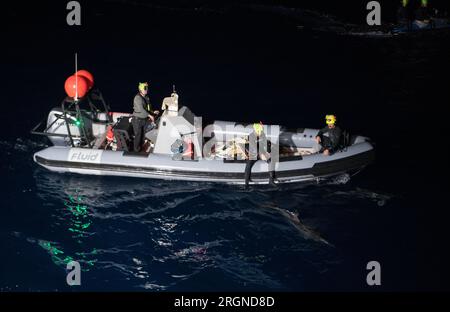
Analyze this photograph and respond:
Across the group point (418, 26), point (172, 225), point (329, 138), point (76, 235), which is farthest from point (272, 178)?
point (418, 26)

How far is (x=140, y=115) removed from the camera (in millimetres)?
13203

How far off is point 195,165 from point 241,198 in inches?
52.6

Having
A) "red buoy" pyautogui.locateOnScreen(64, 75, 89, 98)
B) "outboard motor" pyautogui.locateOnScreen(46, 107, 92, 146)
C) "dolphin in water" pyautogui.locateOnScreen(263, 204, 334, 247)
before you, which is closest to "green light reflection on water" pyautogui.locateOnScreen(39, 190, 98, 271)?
"outboard motor" pyautogui.locateOnScreen(46, 107, 92, 146)

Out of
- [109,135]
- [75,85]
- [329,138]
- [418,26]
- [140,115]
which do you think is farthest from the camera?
[418,26]

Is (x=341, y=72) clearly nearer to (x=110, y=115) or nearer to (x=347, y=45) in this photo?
(x=347, y=45)

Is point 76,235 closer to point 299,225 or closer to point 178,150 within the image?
point 178,150

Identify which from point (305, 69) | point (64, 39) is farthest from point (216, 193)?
point (64, 39)

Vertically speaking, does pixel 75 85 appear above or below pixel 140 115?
above

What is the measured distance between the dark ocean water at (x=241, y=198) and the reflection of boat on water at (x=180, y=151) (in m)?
0.40

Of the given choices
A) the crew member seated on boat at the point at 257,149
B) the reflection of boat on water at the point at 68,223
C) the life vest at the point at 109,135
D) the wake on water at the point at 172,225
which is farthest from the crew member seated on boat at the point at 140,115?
the crew member seated on boat at the point at 257,149

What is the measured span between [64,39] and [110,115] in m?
10.7

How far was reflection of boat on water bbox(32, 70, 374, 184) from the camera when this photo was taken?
41.3 ft

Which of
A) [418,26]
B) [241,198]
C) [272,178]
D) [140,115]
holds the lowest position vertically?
[241,198]

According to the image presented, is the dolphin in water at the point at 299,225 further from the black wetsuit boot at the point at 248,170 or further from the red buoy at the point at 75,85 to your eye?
the red buoy at the point at 75,85
